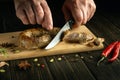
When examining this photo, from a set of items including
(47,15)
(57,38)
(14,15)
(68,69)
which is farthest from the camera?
(14,15)

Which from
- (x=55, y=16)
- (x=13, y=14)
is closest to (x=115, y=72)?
(x=55, y=16)

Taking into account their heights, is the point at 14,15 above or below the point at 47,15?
below

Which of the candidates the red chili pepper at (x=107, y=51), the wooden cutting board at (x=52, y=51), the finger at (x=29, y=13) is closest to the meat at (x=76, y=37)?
the wooden cutting board at (x=52, y=51)

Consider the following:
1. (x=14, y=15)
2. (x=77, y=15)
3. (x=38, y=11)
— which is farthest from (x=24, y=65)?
(x=14, y=15)

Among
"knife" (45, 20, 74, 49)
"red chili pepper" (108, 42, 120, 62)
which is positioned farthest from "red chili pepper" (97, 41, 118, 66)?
"knife" (45, 20, 74, 49)

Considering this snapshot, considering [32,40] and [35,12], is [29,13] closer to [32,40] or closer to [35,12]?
[35,12]

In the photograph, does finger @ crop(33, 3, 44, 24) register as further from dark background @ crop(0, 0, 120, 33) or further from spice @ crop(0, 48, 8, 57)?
dark background @ crop(0, 0, 120, 33)

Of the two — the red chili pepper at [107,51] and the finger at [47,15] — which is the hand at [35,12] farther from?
the red chili pepper at [107,51]
